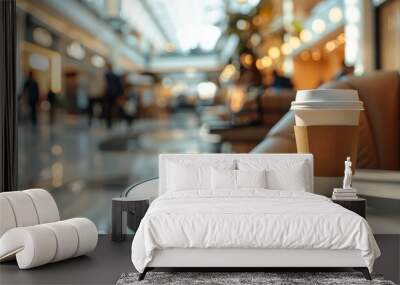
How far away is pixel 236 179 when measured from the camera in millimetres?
3734

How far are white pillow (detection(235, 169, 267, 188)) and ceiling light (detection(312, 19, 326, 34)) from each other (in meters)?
17.3

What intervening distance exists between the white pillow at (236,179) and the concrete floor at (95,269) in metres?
0.64

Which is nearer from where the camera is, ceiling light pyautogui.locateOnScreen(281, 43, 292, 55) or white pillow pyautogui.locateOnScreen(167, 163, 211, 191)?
white pillow pyautogui.locateOnScreen(167, 163, 211, 191)

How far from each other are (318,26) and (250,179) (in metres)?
18.2

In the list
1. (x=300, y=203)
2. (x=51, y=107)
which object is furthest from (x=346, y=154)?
(x=51, y=107)

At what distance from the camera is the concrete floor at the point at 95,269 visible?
2920mm

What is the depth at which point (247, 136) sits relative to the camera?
6902 millimetres

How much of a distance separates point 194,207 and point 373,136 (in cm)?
255

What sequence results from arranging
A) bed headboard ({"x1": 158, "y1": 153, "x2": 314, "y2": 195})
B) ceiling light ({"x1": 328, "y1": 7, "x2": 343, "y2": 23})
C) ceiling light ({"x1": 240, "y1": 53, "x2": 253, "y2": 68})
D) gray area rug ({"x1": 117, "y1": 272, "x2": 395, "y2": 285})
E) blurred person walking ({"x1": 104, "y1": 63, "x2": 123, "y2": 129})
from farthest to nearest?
blurred person walking ({"x1": 104, "y1": 63, "x2": 123, "y2": 129}) < ceiling light ({"x1": 328, "y1": 7, "x2": 343, "y2": 23}) < ceiling light ({"x1": 240, "y1": 53, "x2": 253, "y2": 68}) < bed headboard ({"x1": 158, "y1": 153, "x2": 314, "y2": 195}) < gray area rug ({"x1": 117, "y1": 272, "x2": 395, "y2": 285})

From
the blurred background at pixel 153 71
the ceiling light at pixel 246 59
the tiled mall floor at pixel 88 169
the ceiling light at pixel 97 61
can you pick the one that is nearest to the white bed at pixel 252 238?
the blurred background at pixel 153 71

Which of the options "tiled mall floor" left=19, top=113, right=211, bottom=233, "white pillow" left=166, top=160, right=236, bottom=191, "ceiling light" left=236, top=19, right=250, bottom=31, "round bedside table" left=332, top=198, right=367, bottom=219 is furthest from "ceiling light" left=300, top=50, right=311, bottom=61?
"round bedside table" left=332, top=198, right=367, bottom=219

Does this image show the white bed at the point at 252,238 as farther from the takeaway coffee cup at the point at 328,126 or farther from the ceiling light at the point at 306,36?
the ceiling light at the point at 306,36

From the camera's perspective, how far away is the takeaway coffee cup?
390 cm

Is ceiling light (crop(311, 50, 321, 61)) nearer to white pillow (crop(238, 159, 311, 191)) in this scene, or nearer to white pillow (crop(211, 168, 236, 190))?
white pillow (crop(238, 159, 311, 191))
